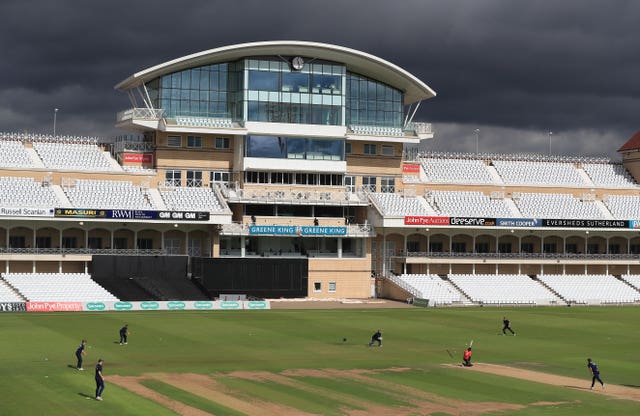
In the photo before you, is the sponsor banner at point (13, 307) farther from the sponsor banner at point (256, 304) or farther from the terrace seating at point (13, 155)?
the terrace seating at point (13, 155)

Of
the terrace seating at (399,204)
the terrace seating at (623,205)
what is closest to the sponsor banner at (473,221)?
the terrace seating at (399,204)

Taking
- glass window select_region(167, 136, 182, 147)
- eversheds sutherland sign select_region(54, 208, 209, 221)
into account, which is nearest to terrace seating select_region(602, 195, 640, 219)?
eversheds sutherland sign select_region(54, 208, 209, 221)

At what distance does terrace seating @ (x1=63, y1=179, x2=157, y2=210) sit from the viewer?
326ft

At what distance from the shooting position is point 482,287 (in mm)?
108562

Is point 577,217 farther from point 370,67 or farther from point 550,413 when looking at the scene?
point 550,413

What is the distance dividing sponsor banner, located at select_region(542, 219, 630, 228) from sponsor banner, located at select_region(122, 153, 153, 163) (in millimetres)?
42119

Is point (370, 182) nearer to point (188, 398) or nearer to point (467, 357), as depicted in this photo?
point (467, 357)

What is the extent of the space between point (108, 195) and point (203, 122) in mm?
12296

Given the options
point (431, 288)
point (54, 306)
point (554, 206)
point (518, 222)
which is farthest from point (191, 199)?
point (554, 206)

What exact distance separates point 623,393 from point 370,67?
212 feet

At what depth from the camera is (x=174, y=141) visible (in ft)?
349

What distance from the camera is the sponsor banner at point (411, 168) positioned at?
116 metres

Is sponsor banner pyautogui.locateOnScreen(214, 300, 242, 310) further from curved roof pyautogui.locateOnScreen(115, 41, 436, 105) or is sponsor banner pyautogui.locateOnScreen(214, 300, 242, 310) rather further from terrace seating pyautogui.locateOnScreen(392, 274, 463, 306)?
curved roof pyautogui.locateOnScreen(115, 41, 436, 105)

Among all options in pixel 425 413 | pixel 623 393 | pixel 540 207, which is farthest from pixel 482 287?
pixel 425 413
